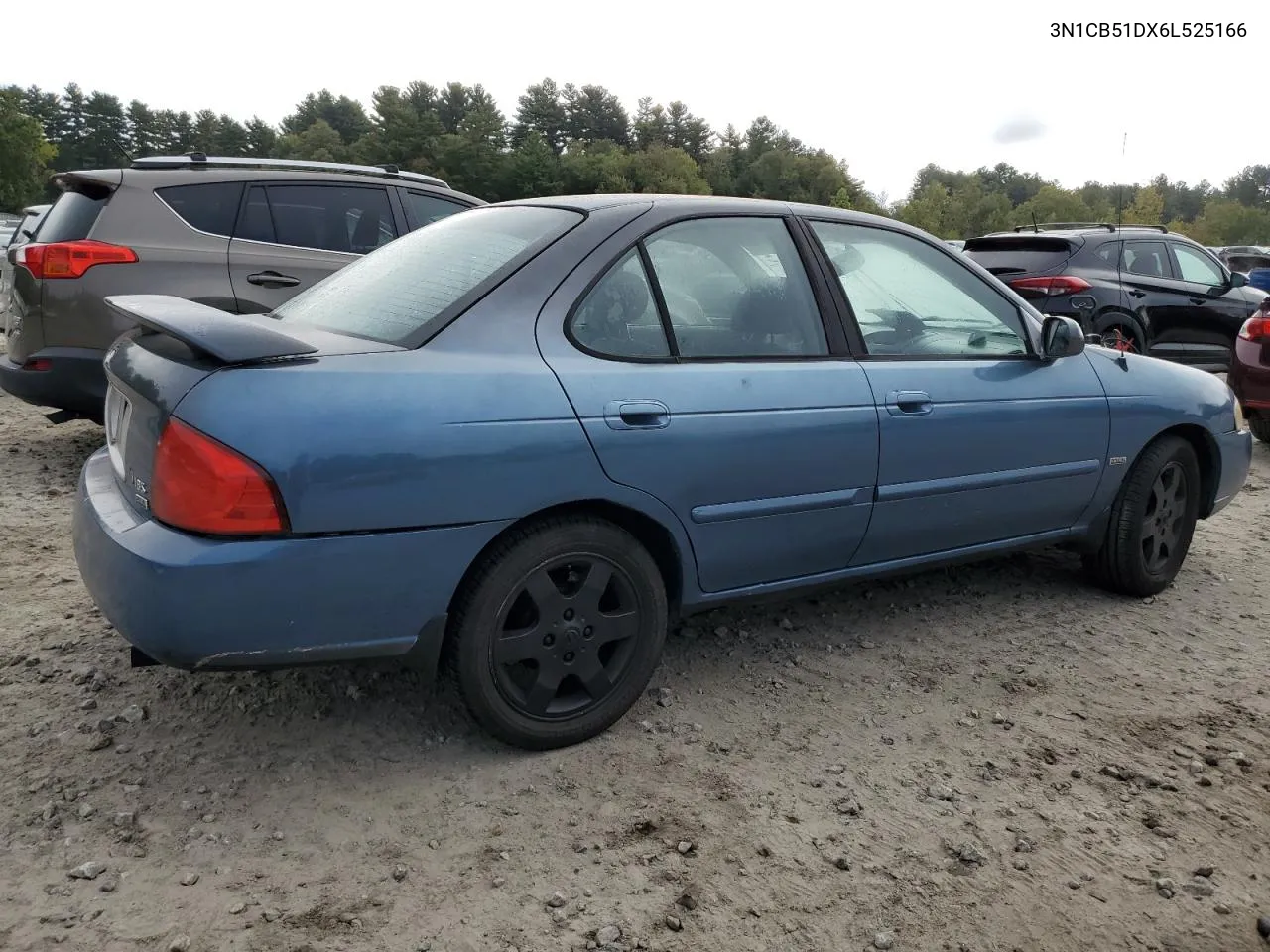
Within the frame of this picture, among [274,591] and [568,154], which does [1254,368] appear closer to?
[274,591]

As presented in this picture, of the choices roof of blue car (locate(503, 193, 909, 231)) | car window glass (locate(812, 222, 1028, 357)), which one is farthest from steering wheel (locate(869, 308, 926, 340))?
roof of blue car (locate(503, 193, 909, 231))

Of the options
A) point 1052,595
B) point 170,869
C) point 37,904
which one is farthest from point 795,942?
point 1052,595

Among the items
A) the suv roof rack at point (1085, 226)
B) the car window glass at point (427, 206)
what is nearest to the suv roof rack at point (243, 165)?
the car window glass at point (427, 206)

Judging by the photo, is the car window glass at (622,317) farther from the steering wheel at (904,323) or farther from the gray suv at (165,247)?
the gray suv at (165,247)

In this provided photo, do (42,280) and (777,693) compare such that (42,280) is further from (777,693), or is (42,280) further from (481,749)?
(777,693)

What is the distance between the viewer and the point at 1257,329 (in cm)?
764

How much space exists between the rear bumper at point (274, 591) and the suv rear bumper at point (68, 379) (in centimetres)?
312

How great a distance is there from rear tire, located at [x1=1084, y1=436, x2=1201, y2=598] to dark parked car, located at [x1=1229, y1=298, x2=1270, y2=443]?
12.0 ft

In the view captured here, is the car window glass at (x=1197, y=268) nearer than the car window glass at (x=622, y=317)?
No

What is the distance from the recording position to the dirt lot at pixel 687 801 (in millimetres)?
2246

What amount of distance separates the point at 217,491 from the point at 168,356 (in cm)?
51

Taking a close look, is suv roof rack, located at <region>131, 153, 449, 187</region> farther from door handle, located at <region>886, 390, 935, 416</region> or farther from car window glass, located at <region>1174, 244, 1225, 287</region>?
car window glass, located at <region>1174, 244, 1225, 287</region>

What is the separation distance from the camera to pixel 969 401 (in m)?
3.60

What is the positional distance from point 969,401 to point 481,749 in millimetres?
2001
